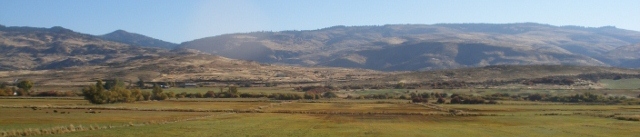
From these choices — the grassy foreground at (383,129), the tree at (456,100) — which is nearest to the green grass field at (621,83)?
the tree at (456,100)

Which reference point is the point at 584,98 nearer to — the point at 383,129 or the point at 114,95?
the point at 383,129

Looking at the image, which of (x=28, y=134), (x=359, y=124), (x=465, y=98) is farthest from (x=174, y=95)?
(x=28, y=134)

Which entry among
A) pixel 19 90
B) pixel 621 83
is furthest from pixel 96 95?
pixel 621 83

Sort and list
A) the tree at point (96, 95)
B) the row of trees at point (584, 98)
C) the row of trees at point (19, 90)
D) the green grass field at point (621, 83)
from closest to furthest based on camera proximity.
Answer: the tree at point (96, 95) < the row of trees at point (584, 98) < the row of trees at point (19, 90) < the green grass field at point (621, 83)

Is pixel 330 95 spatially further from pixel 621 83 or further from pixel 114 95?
pixel 621 83

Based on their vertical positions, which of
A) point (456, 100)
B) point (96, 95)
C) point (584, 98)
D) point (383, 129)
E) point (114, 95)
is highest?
point (383, 129)

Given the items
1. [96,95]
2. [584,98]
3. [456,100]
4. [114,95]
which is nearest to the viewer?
[96,95]

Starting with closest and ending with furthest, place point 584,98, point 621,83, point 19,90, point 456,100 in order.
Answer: point 456,100
point 584,98
point 19,90
point 621,83

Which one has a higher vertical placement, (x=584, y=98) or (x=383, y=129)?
(x=383, y=129)

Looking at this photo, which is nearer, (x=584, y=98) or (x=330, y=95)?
(x=584, y=98)

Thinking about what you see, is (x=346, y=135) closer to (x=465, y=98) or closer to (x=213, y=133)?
(x=213, y=133)

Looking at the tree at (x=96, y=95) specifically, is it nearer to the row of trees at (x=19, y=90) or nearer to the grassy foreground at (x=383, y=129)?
the row of trees at (x=19, y=90)

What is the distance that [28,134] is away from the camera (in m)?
44.1

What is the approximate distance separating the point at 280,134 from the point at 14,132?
1858cm
